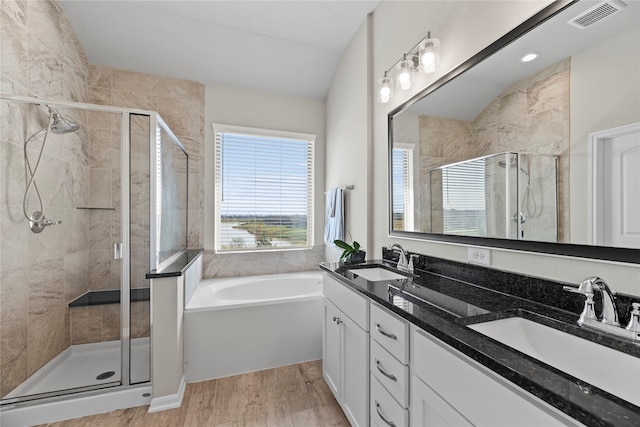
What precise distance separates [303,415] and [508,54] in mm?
2190

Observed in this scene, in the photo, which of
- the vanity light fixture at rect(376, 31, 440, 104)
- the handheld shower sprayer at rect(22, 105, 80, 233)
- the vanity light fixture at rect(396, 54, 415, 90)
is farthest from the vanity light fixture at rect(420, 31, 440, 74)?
the handheld shower sprayer at rect(22, 105, 80, 233)

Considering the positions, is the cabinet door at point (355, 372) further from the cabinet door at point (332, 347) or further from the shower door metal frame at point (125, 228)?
the shower door metal frame at point (125, 228)

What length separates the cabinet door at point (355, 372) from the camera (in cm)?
132

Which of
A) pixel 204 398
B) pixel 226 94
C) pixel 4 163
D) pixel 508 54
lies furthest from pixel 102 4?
pixel 204 398

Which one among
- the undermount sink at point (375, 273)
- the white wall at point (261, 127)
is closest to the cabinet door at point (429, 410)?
the undermount sink at point (375, 273)

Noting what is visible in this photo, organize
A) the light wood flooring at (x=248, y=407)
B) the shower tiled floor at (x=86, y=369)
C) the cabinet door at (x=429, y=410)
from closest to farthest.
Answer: the cabinet door at (x=429, y=410) → the light wood flooring at (x=248, y=407) → the shower tiled floor at (x=86, y=369)

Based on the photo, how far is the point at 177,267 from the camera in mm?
2002

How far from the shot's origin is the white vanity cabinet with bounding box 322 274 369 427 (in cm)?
134

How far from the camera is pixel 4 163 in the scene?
166cm

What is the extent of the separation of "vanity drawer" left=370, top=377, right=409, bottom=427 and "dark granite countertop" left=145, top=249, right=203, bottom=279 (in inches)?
54.8

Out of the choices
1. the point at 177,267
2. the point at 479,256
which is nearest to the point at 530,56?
the point at 479,256

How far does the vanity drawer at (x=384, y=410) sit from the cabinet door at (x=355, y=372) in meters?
0.05

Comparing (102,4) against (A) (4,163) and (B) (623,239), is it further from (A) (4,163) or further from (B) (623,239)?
(B) (623,239)

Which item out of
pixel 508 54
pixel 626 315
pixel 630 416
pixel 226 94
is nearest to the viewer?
pixel 630 416
